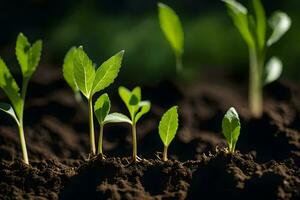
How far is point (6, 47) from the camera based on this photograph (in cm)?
340

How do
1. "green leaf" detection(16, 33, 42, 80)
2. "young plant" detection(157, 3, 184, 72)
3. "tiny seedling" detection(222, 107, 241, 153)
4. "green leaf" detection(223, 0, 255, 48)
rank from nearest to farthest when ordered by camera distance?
"tiny seedling" detection(222, 107, 241, 153) → "green leaf" detection(16, 33, 42, 80) → "green leaf" detection(223, 0, 255, 48) → "young plant" detection(157, 3, 184, 72)

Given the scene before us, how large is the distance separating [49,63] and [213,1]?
93 centimetres

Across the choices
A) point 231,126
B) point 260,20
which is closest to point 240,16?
point 260,20

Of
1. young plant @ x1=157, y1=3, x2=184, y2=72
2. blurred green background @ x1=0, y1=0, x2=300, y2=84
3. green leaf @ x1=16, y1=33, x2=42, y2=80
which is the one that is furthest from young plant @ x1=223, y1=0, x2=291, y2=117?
green leaf @ x1=16, y1=33, x2=42, y2=80

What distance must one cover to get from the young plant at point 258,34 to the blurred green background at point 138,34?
1.27 feet

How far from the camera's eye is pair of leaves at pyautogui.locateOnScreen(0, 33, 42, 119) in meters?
2.07

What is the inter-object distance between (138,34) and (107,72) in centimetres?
130

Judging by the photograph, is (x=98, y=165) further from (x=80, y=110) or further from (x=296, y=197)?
(x=80, y=110)

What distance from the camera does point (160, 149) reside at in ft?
7.81

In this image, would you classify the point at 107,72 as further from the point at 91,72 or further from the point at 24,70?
the point at 24,70

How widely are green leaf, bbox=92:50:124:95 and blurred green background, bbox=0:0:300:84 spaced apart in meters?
0.93

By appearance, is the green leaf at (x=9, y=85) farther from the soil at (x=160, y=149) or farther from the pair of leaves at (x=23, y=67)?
the soil at (x=160, y=149)

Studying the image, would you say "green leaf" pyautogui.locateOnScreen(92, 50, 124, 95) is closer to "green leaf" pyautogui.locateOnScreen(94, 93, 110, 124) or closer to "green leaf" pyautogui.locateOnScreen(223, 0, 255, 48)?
"green leaf" pyautogui.locateOnScreen(94, 93, 110, 124)

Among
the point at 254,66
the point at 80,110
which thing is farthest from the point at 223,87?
the point at 80,110
